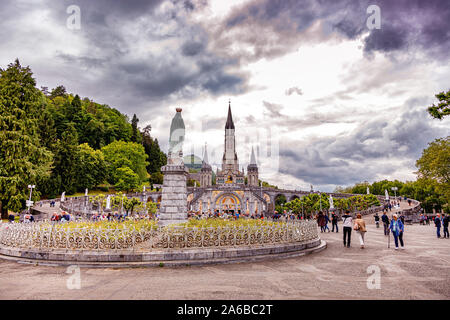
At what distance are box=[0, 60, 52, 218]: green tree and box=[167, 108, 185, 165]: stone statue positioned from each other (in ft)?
60.4

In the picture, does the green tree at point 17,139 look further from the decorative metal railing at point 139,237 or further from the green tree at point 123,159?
the green tree at point 123,159

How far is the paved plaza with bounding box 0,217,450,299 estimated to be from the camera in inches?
194

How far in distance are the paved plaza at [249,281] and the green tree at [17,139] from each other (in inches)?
703

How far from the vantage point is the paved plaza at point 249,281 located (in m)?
4.92

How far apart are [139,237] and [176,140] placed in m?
4.75

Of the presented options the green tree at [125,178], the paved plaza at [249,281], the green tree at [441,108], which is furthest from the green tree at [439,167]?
the green tree at [125,178]

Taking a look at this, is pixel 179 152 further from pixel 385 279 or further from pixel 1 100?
pixel 1 100

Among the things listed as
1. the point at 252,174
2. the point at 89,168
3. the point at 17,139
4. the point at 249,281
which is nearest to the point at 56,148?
the point at 89,168

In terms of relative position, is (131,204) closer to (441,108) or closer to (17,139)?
(17,139)

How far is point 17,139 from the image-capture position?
874 inches

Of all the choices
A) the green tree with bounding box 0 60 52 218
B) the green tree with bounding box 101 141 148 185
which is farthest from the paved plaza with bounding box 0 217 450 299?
the green tree with bounding box 101 141 148 185

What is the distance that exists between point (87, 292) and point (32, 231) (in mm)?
5944

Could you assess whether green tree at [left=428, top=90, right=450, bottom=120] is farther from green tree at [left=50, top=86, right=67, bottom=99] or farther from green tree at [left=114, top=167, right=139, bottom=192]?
green tree at [left=50, top=86, right=67, bottom=99]
